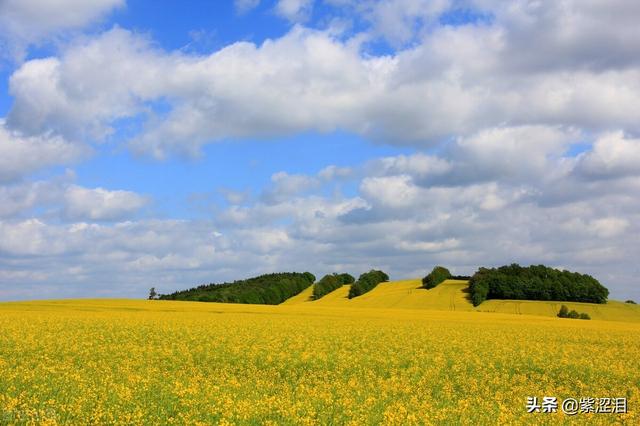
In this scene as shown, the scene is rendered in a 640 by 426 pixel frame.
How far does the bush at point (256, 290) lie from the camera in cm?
11450

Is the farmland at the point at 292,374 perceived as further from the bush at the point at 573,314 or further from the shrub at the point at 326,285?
the shrub at the point at 326,285

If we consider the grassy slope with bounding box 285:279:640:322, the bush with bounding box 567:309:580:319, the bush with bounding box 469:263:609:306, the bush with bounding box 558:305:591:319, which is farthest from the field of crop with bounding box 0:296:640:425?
the bush with bounding box 469:263:609:306

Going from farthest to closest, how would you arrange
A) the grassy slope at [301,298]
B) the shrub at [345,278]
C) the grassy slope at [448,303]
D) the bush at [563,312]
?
the shrub at [345,278] < the grassy slope at [301,298] < the grassy slope at [448,303] < the bush at [563,312]

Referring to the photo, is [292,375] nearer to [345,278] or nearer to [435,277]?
[435,277]

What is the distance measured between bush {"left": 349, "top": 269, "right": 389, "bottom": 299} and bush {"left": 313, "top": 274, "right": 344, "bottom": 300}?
29.3 ft

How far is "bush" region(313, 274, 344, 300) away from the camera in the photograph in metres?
119

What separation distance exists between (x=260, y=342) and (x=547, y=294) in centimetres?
7475

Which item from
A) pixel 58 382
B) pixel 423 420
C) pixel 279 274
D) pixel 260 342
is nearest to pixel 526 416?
pixel 423 420

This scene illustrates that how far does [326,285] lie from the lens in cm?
12225

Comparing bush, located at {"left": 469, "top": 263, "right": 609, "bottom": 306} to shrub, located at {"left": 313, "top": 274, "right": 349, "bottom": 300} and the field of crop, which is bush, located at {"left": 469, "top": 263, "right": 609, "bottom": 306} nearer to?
shrub, located at {"left": 313, "top": 274, "right": 349, "bottom": 300}

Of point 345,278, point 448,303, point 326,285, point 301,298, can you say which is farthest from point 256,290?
point 448,303

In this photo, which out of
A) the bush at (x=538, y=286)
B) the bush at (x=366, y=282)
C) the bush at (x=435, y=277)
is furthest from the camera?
the bush at (x=366, y=282)

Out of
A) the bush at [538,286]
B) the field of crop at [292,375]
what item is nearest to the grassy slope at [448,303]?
the bush at [538,286]

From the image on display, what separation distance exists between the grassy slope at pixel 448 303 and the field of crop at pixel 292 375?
159 ft
